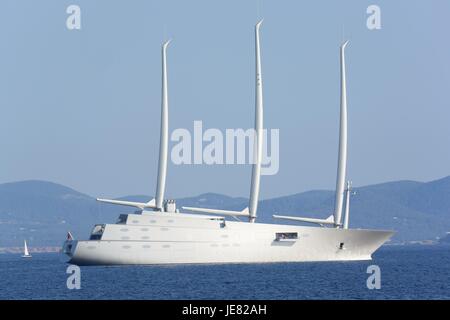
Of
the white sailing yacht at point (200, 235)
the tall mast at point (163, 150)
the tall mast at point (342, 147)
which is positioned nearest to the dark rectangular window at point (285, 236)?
the white sailing yacht at point (200, 235)

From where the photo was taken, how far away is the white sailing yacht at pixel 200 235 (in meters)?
89.6

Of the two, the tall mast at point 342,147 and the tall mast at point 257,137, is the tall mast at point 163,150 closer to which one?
the tall mast at point 257,137

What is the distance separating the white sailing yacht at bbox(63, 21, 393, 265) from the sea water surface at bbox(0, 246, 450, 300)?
1345 mm

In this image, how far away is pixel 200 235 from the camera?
9094cm

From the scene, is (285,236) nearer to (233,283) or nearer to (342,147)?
(342,147)

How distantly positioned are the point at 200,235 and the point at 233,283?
19.8 metres

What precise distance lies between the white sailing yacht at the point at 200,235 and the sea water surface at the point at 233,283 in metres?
1.34

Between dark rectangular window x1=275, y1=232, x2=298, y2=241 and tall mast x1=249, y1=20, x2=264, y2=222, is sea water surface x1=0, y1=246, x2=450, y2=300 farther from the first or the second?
tall mast x1=249, y1=20, x2=264, y2=222

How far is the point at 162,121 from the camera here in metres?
89.8

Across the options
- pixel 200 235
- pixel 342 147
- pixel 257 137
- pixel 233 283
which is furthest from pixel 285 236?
pixel 233 283
